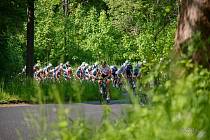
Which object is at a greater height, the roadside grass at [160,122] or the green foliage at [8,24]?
the green foliage at [8,24]

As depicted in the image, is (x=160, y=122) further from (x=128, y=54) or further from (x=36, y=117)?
(x=128, y=54)

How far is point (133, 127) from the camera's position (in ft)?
14.2

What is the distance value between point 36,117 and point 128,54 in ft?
168

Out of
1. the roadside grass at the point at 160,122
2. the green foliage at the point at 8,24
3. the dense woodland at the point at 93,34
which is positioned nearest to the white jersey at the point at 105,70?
the green foliage at the point at 8,24

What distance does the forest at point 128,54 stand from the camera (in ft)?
13.9

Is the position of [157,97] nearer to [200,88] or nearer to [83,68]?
[200,88]

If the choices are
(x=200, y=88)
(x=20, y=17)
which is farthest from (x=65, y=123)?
(x=20, y=17)

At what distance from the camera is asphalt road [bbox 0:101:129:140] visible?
485cm

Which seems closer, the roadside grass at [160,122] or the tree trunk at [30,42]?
the roadside grass at [160,122]

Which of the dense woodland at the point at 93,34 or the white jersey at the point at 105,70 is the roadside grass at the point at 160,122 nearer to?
the white jersey at the point at 105,70

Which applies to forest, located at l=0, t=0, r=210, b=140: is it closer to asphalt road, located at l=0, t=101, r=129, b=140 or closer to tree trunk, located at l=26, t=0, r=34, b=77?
tree trunk, located at l=26, t=0, r=34, b=77

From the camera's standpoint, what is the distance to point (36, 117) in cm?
555

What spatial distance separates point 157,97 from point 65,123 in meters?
0.63

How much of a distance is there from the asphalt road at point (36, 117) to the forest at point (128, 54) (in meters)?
0.11
